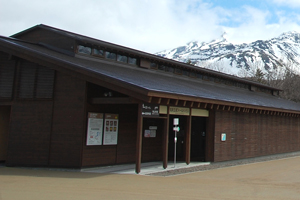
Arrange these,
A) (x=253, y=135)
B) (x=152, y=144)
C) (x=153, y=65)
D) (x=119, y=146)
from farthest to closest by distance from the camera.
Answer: (x=153, y=65) → (x=253, y=135) → (x=152, y=144) → (x=119, y=146)

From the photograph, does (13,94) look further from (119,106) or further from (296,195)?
(296,195)

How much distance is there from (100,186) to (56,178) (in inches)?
78.0

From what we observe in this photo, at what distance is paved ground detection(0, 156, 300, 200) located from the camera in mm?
8008

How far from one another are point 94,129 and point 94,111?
658 mm

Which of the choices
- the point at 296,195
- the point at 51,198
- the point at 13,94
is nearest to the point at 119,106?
the point at 13,94

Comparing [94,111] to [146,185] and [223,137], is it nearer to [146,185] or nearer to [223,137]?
[146,185]

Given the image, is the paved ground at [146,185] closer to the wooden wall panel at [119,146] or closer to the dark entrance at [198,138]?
the wooden wall panel at [119,146]

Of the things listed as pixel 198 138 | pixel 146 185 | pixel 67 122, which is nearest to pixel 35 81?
pixel 67 122

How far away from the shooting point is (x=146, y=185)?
9.43 meters

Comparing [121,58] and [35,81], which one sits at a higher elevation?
[121,58]

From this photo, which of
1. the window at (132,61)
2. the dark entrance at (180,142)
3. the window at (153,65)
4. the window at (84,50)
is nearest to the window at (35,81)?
the window at (84,50)

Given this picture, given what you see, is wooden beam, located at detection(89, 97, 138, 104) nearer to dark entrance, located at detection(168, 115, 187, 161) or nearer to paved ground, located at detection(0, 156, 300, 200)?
paved ground, located at detection(0, 156, 300, 200)

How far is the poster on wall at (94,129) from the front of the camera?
12727 mm

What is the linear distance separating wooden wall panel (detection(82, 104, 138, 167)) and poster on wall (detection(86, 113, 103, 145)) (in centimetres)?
18
